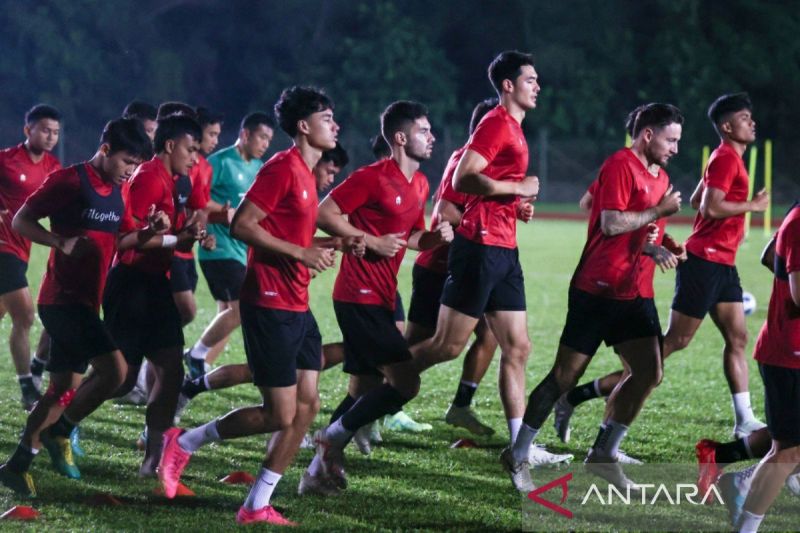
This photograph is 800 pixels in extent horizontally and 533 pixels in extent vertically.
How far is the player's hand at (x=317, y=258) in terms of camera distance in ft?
18.6

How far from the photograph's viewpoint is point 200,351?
31.8ft

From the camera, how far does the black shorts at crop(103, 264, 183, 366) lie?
269 inches

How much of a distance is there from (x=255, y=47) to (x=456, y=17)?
7.93 metres

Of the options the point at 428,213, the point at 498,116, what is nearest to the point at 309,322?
the point at 498,116

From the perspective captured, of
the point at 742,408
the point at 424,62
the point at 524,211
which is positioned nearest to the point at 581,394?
the point at 742,408

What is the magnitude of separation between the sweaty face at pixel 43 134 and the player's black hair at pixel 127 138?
274cm

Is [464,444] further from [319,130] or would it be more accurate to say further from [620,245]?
[319,130]

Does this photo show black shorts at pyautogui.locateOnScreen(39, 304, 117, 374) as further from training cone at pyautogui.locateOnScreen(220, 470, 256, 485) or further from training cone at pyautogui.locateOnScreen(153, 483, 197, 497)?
training cone at pyautogui.locateOnScreen(220, 470, 256, 485)

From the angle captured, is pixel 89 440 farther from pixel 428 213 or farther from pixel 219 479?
pixel 428 213

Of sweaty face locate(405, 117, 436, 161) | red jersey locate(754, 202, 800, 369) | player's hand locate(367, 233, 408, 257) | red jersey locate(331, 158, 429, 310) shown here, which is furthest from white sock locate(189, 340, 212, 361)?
red jersey locate(754, 202, 800, 369)

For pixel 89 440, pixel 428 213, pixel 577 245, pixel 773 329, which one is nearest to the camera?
pixel 773 329

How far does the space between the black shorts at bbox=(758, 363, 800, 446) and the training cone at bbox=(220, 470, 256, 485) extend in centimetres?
282

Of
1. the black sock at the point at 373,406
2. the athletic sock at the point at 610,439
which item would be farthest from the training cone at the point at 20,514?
the athletic sock at the point at 610,439

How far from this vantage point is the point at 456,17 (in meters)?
49.8
